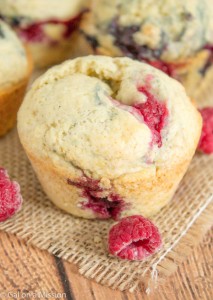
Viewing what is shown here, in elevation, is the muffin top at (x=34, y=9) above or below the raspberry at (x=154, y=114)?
below

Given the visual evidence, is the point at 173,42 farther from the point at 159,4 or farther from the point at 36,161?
the point at 36,161

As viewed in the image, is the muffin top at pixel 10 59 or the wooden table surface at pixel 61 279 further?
the muffin top at pixel 10 59

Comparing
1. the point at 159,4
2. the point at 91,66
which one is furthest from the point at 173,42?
the point at 91,66

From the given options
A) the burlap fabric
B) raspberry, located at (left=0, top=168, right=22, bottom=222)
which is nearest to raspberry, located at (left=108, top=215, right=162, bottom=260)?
the burlap fabric

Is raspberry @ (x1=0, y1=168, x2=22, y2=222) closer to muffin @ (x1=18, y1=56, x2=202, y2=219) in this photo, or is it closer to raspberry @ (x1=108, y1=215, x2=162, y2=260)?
muffin @ (x1=18, y1=56, x2=202, y2=219)

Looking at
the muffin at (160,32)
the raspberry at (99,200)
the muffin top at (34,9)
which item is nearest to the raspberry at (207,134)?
the muffin at (160,32)

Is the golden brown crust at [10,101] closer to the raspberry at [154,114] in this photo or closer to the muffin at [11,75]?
the muffin at [11,75]

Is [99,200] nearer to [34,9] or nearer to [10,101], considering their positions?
[10,101]

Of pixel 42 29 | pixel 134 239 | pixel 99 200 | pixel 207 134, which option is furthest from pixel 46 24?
pixel 134 239
